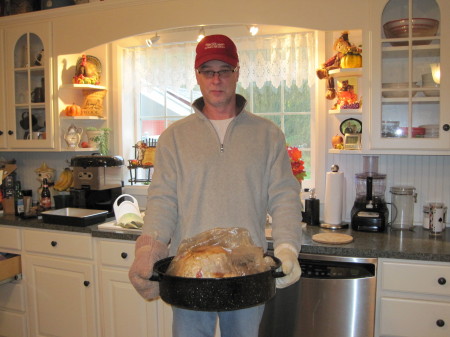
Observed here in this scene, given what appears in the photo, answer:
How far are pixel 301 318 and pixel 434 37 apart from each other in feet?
4.96

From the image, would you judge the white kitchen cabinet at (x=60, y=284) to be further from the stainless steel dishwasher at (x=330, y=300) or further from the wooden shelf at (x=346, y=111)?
the wooden shelf at (x=346, y=111)

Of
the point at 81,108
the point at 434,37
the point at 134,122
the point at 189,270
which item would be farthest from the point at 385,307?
the point at 81,108

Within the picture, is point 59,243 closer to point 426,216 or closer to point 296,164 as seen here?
point 296,164

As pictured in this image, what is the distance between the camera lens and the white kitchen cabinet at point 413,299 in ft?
5.75

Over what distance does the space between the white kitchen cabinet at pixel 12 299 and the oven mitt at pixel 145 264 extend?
1644mm

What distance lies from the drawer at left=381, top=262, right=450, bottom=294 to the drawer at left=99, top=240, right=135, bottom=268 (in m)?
1.26

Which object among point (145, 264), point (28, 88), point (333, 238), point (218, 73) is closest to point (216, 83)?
point (218, 73)

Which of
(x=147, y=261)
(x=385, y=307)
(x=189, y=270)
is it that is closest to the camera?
(x=189, y=270)

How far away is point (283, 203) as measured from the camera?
53.0 inches

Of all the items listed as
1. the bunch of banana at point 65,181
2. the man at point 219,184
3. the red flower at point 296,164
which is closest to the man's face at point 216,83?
the man at point 219,184

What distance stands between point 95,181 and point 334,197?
4.83ft

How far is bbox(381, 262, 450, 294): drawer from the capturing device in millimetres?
1749

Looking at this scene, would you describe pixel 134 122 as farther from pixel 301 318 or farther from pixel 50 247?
pixel 301 318

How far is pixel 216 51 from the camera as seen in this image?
4.42 ft
